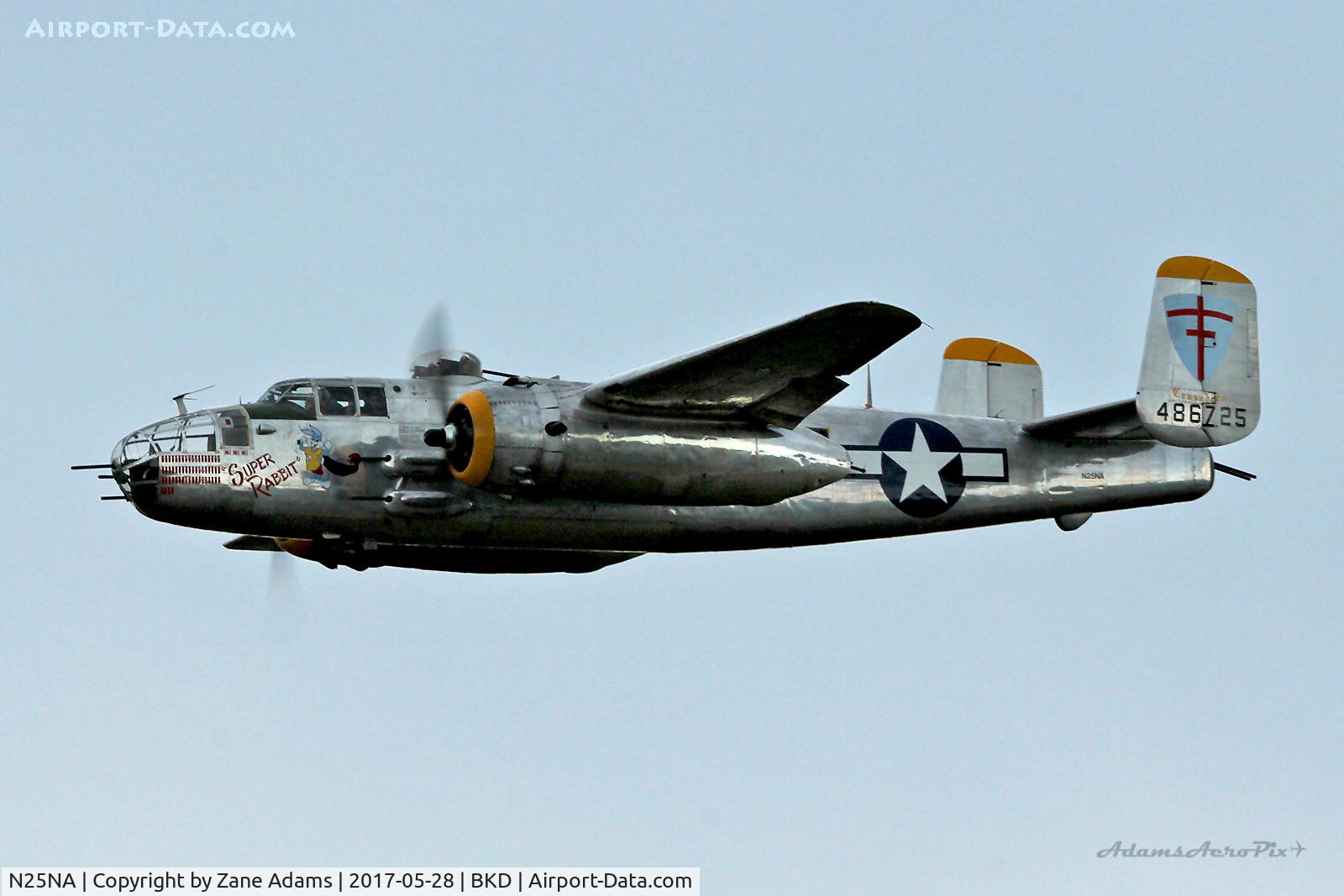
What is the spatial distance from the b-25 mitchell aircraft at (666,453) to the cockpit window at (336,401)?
0.05 feet

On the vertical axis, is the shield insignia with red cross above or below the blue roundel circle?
above

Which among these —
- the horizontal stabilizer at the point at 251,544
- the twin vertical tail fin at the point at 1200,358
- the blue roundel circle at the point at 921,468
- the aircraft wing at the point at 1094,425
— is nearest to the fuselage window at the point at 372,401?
the horizontal stabilizer at the point at 251,544

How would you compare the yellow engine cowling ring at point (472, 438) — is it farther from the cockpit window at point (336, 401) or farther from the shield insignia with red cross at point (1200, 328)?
the shield insignia with red cross at point (1200, 328)

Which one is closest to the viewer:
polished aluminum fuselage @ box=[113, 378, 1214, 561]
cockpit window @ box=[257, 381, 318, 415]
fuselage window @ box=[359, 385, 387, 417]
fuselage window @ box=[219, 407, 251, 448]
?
polished aluminum fuselage @ box=[113, 378, 1214, 561]

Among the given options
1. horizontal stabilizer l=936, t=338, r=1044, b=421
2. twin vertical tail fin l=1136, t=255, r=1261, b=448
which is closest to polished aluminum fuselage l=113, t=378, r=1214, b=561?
twin vertical tail fin l=1136, t=255, r=1261, b=448

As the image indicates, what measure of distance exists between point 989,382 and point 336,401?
720 cm

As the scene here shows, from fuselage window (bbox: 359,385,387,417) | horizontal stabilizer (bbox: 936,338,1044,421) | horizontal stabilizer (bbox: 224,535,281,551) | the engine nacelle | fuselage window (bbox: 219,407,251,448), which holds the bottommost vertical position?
horizontal stabilizer (bbox: 224,535,281,551)

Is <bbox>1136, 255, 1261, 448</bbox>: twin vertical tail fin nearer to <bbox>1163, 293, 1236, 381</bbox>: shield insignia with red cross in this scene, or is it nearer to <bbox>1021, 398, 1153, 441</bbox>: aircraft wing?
<bbox>1163, 293, 1236, 381</bbox>: shield insignia with red cross

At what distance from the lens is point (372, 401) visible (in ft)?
55.4

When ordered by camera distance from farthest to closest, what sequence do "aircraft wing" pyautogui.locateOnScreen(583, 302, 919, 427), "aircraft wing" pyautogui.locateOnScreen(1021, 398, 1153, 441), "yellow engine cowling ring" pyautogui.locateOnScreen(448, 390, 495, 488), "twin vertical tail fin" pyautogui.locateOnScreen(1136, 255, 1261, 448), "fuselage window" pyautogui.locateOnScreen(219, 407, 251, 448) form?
"aircraft wing" pyautogui.locateOnScreen(1021, 398, 1153, 441)
"twin vertical tail fin" pyautogui.locateOnScreen(1136, 255, 1261, 448)
"fuselage window" pyautogui.locateOnScreen(219, 407, 251, 448)
"yellow engine cowling ring" pyautogui.locateOnScreen(448, 390, 495, 488)
"aircraft wing" pyautogui.locateOnScreen(583, 302, 919, 427)

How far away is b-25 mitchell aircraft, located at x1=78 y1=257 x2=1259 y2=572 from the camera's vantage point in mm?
16078

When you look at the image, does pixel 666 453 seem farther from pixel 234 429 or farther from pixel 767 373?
pixel 234 429

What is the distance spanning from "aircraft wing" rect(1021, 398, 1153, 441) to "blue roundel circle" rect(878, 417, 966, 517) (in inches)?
36.7

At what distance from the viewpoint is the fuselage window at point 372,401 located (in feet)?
55.2
